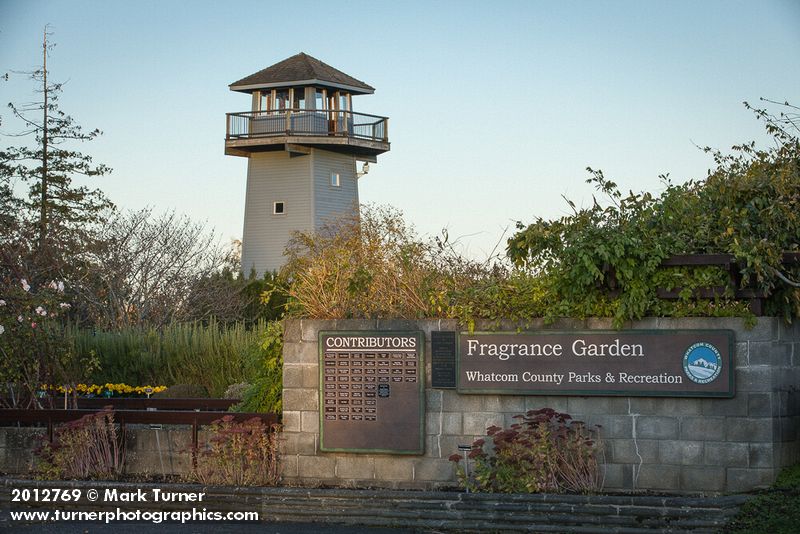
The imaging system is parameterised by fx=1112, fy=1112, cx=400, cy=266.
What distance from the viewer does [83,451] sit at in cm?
1288

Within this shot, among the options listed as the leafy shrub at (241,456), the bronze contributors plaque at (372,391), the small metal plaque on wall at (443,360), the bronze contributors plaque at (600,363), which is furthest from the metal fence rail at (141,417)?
the bronze contributors plaque at (600,363)

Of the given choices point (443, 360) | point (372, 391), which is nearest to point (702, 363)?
point (443, 360)

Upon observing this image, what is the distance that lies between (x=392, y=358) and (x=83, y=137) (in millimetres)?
29848

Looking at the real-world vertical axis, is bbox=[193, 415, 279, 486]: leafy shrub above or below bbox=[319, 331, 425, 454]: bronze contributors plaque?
below

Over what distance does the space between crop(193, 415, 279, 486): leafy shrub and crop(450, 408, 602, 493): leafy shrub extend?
7.30ft

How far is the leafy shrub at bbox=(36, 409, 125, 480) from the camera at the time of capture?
42.1ft

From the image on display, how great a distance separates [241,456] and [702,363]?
16.6 feet

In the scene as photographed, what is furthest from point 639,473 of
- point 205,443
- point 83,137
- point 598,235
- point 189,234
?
point 83,137

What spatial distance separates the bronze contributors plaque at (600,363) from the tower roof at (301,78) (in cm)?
2957

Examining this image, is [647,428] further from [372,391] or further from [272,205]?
[272,205]

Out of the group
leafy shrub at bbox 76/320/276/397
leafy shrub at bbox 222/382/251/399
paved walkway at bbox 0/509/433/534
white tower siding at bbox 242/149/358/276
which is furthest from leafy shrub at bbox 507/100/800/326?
white tower siding at bbox 242/149/358/276

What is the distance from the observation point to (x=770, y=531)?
9.80 meters

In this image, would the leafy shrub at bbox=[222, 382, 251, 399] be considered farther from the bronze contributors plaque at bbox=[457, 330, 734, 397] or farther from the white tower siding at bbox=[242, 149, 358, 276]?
the white tower siding at bbox=[242, 149, 358, 276]

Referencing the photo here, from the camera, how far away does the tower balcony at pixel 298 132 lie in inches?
1592
